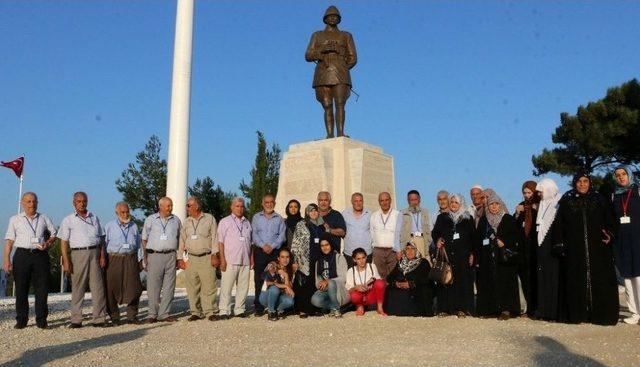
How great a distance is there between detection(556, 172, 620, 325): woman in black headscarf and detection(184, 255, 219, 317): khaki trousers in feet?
14.7

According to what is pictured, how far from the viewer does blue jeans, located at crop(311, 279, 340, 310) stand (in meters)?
8.66

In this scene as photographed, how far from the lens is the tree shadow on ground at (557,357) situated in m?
5.09

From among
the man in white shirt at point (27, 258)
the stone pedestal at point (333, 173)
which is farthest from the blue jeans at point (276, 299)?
the stone pedestal at point (333, 173)

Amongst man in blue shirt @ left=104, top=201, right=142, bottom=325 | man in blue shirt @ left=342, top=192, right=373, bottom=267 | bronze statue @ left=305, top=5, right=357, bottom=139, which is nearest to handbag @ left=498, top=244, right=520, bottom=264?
man in blue shirt @ left=342, top=192, right=373, bottom=267

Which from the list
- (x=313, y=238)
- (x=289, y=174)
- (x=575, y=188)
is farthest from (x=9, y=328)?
(x=575, y=188)

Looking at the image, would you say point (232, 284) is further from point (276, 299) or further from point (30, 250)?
point (30, 250)

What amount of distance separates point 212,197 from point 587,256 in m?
25.0

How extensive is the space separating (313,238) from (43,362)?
4217 mm

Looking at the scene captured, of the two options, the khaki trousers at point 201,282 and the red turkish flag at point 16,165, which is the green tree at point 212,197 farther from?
the khaki trousers at point 201,282

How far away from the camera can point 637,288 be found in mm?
7828

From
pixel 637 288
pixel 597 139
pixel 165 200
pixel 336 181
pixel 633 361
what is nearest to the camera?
pixel 633 361

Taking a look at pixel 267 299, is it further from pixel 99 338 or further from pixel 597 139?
pixel 597 139

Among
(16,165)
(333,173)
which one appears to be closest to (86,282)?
(333,173)

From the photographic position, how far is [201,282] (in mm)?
8820
